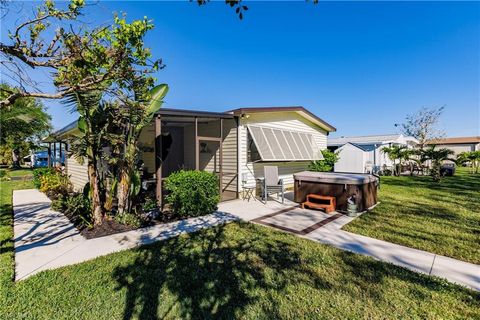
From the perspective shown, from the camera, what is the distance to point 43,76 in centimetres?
298

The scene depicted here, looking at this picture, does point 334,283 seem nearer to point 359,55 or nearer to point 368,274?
point 368,274

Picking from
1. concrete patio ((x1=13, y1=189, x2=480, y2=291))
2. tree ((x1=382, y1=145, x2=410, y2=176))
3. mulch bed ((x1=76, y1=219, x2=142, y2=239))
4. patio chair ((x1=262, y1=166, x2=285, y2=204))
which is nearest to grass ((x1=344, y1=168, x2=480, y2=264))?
concrete patio ((x1=13, y1=189, x2=480, y2=291))

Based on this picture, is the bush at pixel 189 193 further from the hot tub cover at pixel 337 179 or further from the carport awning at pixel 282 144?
the hot tub cover at pixel 337 179

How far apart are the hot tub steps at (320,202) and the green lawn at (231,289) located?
3.54m

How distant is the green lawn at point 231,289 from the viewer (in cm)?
290

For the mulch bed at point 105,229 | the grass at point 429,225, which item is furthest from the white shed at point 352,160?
the mulch bed at point 105,229

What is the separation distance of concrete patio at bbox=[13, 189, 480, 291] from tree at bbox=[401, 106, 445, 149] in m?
35.9

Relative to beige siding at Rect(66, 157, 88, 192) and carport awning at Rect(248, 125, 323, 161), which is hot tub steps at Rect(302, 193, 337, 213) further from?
beige siding at Rect(66, 157, 88, 192)

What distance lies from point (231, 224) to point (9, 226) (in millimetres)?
6125

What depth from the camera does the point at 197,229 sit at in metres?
6.14

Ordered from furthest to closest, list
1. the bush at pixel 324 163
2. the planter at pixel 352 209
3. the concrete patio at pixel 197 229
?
the bush at pixel 324 163, the planter at pixel 352 209, the concrete patio at pixel 197 229

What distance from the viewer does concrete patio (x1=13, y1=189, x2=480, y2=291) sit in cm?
410

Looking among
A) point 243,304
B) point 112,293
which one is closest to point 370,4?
point 243,304

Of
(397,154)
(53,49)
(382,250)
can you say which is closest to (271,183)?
(382,250)
